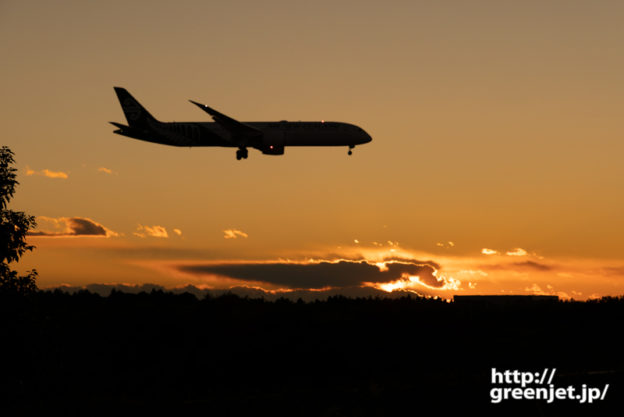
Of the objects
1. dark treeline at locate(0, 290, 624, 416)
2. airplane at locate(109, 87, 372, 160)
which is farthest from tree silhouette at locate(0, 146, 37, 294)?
airplane at locate(109, 87, 372, 160)

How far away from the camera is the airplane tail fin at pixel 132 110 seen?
89.5 meters

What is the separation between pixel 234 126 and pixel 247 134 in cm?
144

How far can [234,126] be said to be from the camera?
258ft

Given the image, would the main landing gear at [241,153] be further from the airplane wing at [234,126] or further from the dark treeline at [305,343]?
the dark treeline at [305,343]

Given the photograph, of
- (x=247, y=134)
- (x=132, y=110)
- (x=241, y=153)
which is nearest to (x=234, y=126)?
(x=247, y=134)

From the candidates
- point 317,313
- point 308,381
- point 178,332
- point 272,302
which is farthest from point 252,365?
point 272,302

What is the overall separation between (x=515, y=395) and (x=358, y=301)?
78.4 m

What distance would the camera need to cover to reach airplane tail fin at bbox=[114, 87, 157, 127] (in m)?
89.5

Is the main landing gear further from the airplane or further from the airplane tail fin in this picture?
the airplane tail fin

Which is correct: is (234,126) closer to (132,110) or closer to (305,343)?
(132,110)

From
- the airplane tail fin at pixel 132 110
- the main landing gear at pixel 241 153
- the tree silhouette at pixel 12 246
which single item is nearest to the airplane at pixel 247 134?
the main landing gear at pixel 241 153

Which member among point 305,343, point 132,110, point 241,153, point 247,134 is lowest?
point 305,343

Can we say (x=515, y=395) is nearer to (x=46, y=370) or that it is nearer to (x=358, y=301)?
(x=46, y=370)

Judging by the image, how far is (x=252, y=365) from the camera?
75562 mm
